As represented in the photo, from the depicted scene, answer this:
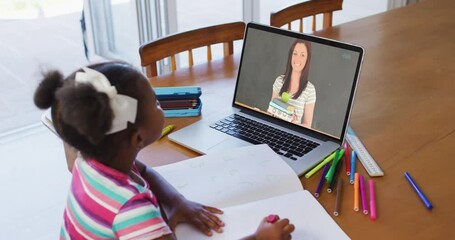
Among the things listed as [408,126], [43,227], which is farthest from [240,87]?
[43,227]

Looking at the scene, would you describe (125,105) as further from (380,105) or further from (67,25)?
(67,25)

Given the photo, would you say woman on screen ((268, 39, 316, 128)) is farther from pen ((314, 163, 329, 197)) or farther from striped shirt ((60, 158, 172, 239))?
striped shirt ((60, 158, 172, 239))

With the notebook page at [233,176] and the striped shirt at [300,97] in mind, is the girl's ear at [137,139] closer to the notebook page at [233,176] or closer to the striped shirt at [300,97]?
the notebook page at [233,176]

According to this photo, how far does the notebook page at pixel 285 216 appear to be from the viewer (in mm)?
905

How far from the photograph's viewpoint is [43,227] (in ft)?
6.38

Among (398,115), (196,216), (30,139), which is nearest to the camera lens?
(196,216)

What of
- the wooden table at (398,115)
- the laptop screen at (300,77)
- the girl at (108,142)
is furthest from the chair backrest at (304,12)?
the girl at (108,142)

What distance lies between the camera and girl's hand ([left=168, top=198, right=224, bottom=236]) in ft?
3.03

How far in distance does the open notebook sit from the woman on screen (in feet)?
0.38

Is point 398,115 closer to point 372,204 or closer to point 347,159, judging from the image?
point 347,159

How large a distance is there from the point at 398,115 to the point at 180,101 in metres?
0.54

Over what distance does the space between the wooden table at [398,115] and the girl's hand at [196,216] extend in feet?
0.64

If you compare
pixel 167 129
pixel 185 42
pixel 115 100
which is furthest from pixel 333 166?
pixel 185 42

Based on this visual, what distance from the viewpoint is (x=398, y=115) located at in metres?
1.32
